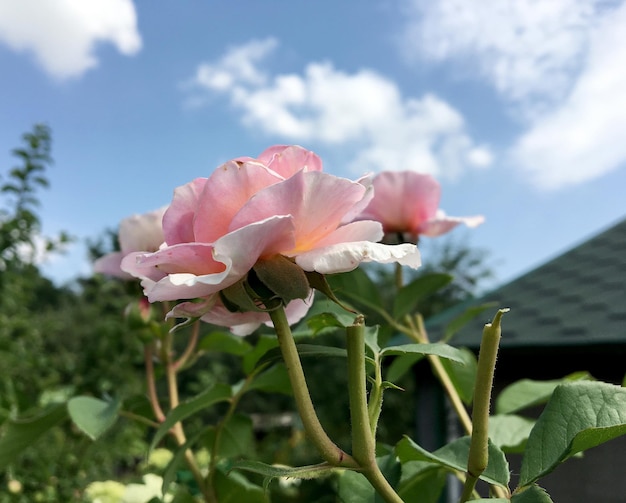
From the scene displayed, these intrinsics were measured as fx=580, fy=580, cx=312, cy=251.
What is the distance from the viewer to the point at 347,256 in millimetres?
332

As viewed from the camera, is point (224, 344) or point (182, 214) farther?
point (224, 344)

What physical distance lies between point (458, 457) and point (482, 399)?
0.41ft

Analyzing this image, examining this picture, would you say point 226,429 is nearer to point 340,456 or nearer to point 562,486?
point 340,456

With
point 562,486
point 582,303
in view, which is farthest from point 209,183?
point 582,303

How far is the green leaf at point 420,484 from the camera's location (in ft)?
1.74

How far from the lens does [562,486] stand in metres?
2.32

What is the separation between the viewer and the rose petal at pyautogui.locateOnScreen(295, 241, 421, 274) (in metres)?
0.33

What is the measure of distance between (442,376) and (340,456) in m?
0.31

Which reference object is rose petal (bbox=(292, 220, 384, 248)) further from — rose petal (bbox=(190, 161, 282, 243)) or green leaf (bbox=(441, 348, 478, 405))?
green leaf (bbox=(441, 348, 478, 405))

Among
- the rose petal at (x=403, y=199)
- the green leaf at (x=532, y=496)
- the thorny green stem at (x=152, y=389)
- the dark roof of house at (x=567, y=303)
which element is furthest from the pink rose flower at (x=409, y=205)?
the dark roof of house at (x=567, y=303)

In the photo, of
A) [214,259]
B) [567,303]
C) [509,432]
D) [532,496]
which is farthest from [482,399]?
[567,303]

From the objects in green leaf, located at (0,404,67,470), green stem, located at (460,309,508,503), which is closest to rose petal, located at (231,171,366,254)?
green stem, located at (460,309,508,503)

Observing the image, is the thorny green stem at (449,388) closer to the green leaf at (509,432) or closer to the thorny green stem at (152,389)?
the green leaf at (509,432)

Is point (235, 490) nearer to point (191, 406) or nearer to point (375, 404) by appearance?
point (191, 406)
